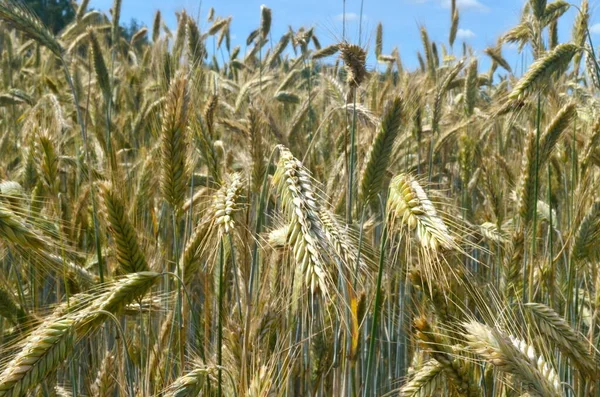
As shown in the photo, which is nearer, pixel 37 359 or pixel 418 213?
pixel 37 359

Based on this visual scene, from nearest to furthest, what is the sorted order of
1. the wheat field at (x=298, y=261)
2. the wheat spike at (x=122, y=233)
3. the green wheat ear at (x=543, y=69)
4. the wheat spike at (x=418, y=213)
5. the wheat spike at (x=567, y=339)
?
the wheat spike at (x=418, y=213) < the wheat field at (x=298, y=261) < the wheat spike at (x=567, y=339) < the wheat spike at (x=122, y=233) < the green wheat ear at (x=543, y=69)

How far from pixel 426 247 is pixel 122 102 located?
4.57m

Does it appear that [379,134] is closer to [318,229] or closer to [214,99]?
[214,99]

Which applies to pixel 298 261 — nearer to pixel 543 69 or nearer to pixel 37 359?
pixel 37 359

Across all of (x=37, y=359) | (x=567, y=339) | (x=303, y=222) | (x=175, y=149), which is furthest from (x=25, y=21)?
(x=567, y=339)

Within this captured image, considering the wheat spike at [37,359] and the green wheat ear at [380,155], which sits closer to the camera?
the wheat spike at [37,359]

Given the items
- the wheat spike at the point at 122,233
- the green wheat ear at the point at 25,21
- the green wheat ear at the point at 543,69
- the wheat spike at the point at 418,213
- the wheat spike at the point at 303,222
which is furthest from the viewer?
the green wheat ear at the point at 543,69

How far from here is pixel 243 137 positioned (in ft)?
10.6

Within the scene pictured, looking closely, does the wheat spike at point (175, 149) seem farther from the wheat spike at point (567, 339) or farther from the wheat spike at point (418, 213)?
the wheat spike at point (567, 339)

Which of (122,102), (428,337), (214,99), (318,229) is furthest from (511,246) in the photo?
(122,102)

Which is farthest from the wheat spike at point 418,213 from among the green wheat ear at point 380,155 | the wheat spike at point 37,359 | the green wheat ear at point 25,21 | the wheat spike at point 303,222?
the green wheat ear at point 25,21

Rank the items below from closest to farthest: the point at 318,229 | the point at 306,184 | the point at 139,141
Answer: the point at 318,229 → the point at 306,184 → the point at 139,141

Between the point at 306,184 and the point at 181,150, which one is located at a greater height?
the point at 181,150

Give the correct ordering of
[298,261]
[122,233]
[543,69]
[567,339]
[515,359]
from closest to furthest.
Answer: [298,261], [515,359], [567,339], [122,233], [543,69]
